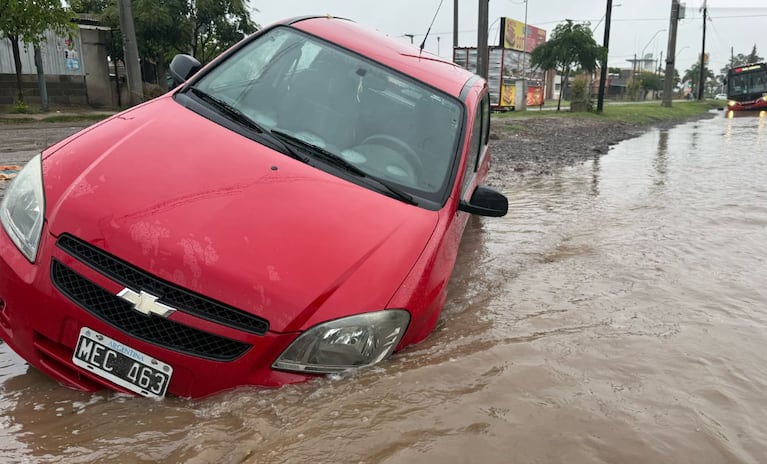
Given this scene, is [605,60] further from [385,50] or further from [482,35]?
[385,50]

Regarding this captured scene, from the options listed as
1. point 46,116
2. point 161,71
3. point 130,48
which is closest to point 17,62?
point 46,116

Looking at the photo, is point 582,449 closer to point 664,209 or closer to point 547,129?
point 664,209

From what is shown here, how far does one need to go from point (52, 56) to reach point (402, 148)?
77.2 feet

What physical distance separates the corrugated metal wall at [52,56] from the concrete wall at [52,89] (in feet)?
0.72

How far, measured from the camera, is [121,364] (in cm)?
197

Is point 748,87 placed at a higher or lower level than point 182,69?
higher

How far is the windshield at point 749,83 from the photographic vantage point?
32.9 meters

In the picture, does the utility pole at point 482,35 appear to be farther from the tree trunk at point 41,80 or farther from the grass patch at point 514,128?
the tree trunk at point 41,80

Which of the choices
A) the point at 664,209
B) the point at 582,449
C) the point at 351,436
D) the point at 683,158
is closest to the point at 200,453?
the point at 351,436

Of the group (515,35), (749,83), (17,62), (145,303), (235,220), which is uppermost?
(515,35)

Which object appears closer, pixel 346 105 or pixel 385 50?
pixel 346 105

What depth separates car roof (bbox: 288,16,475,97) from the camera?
134 inches

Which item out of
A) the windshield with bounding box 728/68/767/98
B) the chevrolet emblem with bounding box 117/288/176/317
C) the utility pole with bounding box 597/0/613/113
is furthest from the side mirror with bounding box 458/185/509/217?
the windshield with bounding box 728/68/767/98

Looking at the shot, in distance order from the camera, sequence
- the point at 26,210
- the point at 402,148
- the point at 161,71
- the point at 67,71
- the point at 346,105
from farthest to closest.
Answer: the point at 161,71
the point at 67,71
the point at 346,105
the point at 402,148
the point at 26,210
